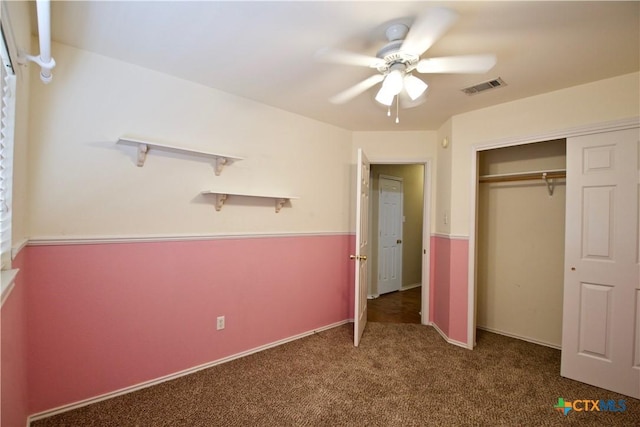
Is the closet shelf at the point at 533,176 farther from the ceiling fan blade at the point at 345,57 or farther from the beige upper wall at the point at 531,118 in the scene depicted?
the ceiling fan blade at the point at 345,57

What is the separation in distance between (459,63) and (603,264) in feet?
6.35

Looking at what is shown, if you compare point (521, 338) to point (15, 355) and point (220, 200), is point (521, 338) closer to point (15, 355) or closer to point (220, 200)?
point (220, 200)

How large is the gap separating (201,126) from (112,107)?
60 cm

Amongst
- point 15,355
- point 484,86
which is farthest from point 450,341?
point 15,355

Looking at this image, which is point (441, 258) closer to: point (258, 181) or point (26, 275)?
point (258, 181)

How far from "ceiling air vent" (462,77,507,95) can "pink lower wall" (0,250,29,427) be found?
120 inches

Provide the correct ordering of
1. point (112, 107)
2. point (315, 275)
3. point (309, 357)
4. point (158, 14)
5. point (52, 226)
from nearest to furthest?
1. point (158, 14)
2. point (52, 226)
3. point (112, 107)
4. point (309, 357)
5. point (315, 275)

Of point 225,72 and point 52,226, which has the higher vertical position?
point 225,72

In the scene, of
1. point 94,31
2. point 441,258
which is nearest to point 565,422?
point 441,258

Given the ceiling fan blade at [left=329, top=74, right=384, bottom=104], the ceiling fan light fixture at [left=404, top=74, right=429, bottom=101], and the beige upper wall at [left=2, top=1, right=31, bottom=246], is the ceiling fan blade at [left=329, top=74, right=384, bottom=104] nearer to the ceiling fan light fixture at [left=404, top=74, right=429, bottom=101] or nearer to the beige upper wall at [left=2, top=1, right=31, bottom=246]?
the ceiling fan light fixture at [left=404, top=74, right=429, bottom=101]

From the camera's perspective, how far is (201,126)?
2459 mm

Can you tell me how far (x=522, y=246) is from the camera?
10.4ft

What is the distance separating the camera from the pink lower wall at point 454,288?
2.97 m

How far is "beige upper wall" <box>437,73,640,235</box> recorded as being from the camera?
7.20 ft
